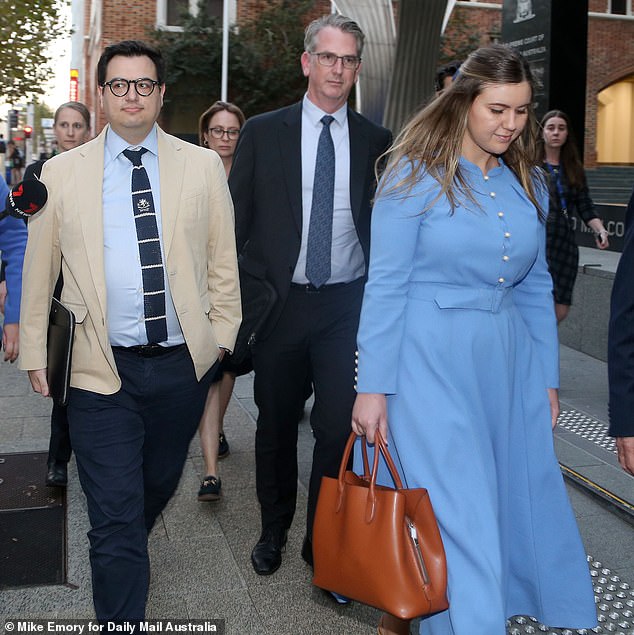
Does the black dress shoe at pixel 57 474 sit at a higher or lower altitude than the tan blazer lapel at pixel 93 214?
lower

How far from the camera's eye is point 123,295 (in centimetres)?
318

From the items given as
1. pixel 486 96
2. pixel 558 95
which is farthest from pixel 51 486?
pixel 558 95

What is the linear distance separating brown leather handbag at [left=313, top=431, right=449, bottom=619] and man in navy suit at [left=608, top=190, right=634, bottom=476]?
0.57m

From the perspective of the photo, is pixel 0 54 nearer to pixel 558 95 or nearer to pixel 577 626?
pixel 558 95

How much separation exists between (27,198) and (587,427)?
4.75 meters

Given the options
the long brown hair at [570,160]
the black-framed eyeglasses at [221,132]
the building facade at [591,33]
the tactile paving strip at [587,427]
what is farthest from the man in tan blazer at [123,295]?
the building facade at [591,33]

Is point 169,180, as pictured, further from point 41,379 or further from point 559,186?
point 559,186

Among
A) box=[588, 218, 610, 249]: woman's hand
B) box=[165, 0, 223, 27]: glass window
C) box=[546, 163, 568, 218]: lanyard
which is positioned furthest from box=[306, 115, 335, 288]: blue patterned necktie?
box=[165, 0, 223, 27]: glass window

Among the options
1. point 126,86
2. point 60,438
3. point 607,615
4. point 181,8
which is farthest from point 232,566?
point 181,8

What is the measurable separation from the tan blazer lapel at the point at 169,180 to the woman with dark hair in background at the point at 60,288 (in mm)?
420

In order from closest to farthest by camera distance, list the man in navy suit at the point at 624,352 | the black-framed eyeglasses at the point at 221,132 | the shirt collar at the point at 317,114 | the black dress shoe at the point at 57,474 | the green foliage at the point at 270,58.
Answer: the man in navy suit at the point at 624,352, the shirt collar at the point at 317,114, the black dress shoe at the point at 57,474, the black-framed eyeglasses at the point at 221,132, the green foliage at the point at 270,58

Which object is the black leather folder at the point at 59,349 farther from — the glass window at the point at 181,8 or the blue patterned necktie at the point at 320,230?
the glass window at the point at 181,8

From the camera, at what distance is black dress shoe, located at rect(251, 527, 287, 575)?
13.3 feet

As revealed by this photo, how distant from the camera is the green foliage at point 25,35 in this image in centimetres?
2256
